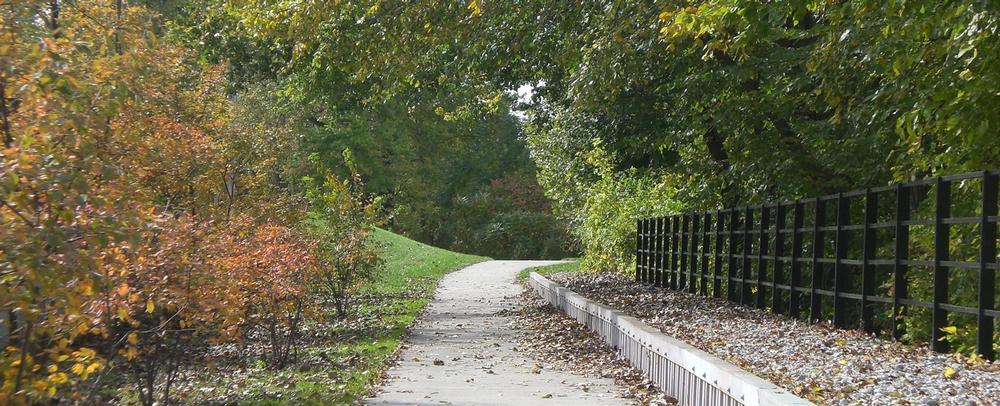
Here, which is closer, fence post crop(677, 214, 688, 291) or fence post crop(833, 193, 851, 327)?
fence post crop(833, 193, 851, 327)

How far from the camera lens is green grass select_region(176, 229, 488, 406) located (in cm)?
1108

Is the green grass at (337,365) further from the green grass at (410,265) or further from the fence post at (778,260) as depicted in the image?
the fence post at (778,260)

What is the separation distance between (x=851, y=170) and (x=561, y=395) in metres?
6.27

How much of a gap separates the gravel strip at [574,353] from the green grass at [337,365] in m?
1.94

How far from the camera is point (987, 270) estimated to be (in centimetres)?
862

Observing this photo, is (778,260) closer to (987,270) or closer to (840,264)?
(840,264)

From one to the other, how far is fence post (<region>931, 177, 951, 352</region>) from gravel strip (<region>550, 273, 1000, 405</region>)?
0.21 m

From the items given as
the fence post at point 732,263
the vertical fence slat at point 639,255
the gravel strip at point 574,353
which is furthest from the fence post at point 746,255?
the vertical fence slat at point 639,255

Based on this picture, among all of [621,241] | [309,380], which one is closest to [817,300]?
[309,380]

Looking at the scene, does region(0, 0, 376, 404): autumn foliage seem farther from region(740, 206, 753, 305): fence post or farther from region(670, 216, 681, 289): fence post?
region(670, 216, 681, 289): fence post

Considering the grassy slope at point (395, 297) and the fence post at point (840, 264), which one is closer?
the fence post at point (840, 264)

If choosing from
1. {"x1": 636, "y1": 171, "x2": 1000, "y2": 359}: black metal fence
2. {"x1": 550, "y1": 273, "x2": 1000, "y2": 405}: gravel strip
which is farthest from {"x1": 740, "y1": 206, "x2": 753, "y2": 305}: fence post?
{"x1": 550, "y1": 273, "x2": 1000, "y2": 405}: gravel strip

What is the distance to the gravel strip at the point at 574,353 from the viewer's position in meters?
11.0

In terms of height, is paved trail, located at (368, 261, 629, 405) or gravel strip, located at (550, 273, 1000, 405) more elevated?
gravel strip, located at (550, 273, 1000, 405)
